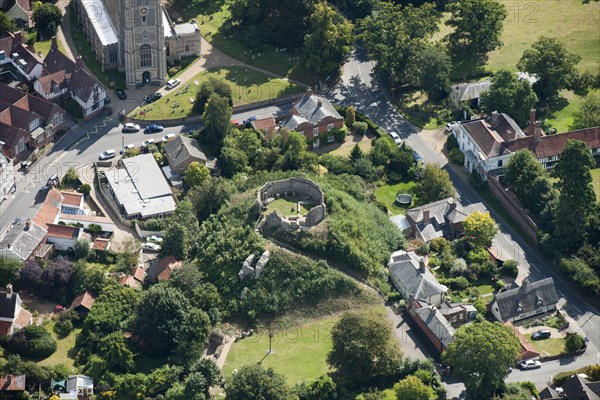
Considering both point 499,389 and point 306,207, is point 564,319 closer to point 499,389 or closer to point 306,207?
point 499,389

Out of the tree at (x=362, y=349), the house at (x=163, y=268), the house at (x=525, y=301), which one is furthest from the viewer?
the house at (x=163, y=268)

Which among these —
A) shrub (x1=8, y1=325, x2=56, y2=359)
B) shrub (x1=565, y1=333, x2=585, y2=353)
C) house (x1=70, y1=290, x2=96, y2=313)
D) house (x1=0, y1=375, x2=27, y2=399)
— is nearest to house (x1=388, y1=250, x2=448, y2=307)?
shrub (x1=565, y1=333, x2=585, y2=353)

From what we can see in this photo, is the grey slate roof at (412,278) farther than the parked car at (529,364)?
Yes

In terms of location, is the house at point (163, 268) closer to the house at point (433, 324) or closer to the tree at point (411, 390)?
the house at point (433, 324)

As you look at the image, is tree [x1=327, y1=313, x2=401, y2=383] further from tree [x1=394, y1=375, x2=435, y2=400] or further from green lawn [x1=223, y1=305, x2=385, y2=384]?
tree [x1=394, y1=375, x2=435, y2=400]

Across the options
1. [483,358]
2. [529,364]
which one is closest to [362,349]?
[483,358]

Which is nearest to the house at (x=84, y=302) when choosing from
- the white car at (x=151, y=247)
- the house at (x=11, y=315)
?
the house at (x=11, y=315)

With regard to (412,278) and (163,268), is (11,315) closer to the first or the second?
(163,268)
